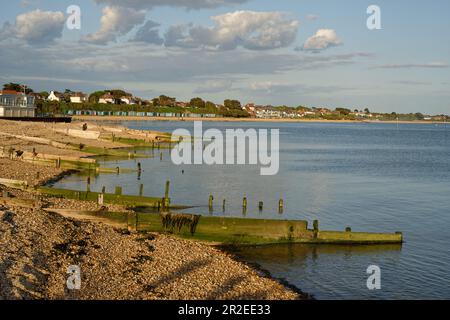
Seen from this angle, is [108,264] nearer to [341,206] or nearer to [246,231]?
[246,231]

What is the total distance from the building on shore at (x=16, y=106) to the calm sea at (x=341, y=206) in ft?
145

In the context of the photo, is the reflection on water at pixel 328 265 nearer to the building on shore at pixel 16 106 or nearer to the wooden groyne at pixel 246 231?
the wooden groyne at pixel 246 231

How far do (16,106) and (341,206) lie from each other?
88046 mm

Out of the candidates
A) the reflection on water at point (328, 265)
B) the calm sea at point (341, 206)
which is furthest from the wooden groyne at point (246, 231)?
the calm sea at point (341, 206)

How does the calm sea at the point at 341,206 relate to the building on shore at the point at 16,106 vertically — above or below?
below

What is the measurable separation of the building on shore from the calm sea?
44.1 meters

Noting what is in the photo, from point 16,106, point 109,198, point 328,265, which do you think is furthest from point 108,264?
point 16,106

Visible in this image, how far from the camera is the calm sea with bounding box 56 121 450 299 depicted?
2114 centimetres

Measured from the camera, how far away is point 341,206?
3819 centimetres

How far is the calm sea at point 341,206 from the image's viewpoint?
21141mm
